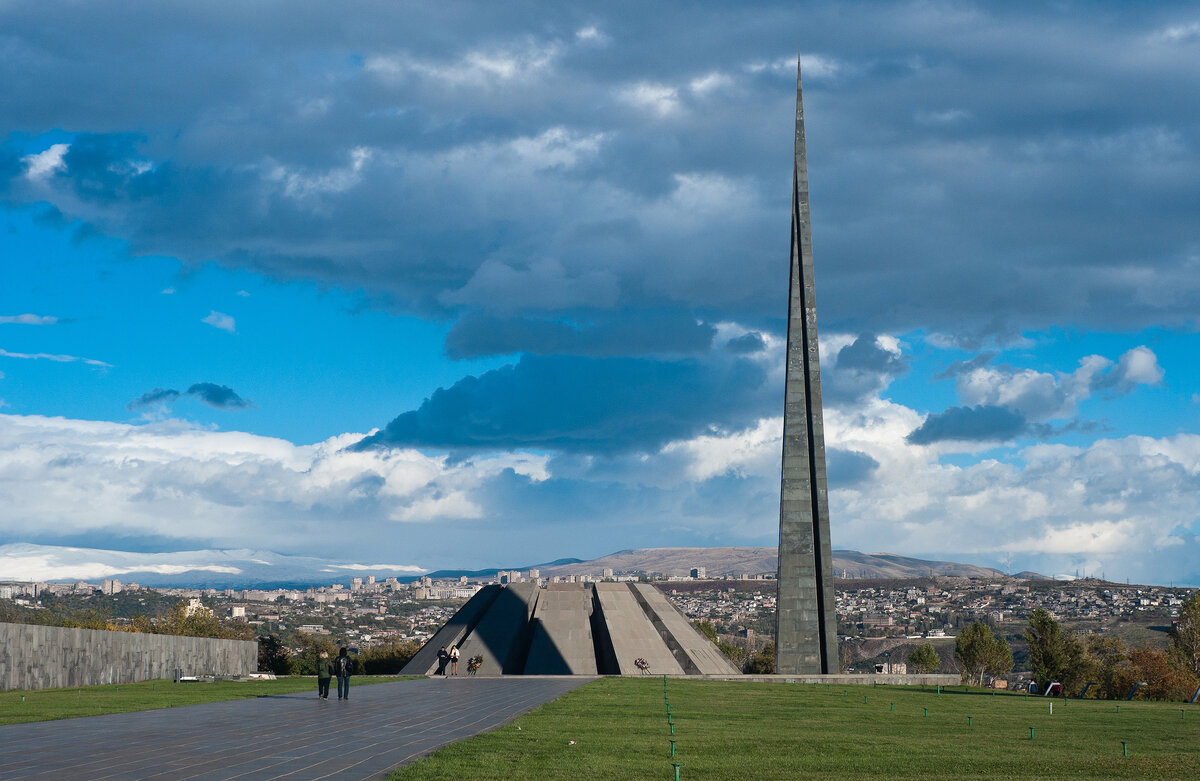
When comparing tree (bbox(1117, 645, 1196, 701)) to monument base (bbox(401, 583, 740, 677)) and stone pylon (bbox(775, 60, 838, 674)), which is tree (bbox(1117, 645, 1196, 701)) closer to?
stone pylon (bbox(775, 60, 838, 674))

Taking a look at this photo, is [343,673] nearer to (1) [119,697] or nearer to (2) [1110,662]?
(1) [119,697]

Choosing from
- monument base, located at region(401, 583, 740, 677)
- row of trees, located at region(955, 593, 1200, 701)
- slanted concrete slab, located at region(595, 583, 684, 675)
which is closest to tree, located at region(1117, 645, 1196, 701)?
row of trees, located at region(955, 593, 1200, 701)

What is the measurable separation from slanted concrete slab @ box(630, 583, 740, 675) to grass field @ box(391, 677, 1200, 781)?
1471 centimetres

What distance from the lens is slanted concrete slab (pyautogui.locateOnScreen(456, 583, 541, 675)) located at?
42656 millimetres

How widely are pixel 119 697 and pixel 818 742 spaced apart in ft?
62.7

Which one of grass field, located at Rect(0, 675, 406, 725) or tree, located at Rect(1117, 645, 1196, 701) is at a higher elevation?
grass field, located at Rect(0, 675, 406, 725)

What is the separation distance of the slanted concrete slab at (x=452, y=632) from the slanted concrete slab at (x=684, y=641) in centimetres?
797

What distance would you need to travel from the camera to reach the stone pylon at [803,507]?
4262cm

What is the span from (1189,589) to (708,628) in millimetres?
112528

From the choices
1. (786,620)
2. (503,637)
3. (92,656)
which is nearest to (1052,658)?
(786,620)

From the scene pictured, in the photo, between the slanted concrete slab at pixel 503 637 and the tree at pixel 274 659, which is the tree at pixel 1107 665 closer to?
the slanted concrete slab at pixel 503 637

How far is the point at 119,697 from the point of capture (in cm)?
2642

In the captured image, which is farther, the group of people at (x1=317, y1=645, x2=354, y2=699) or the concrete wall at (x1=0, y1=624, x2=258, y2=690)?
the concrete wall at (x1=0, y1=624, x2=258, y2=690)

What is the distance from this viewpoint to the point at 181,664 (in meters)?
41.7
